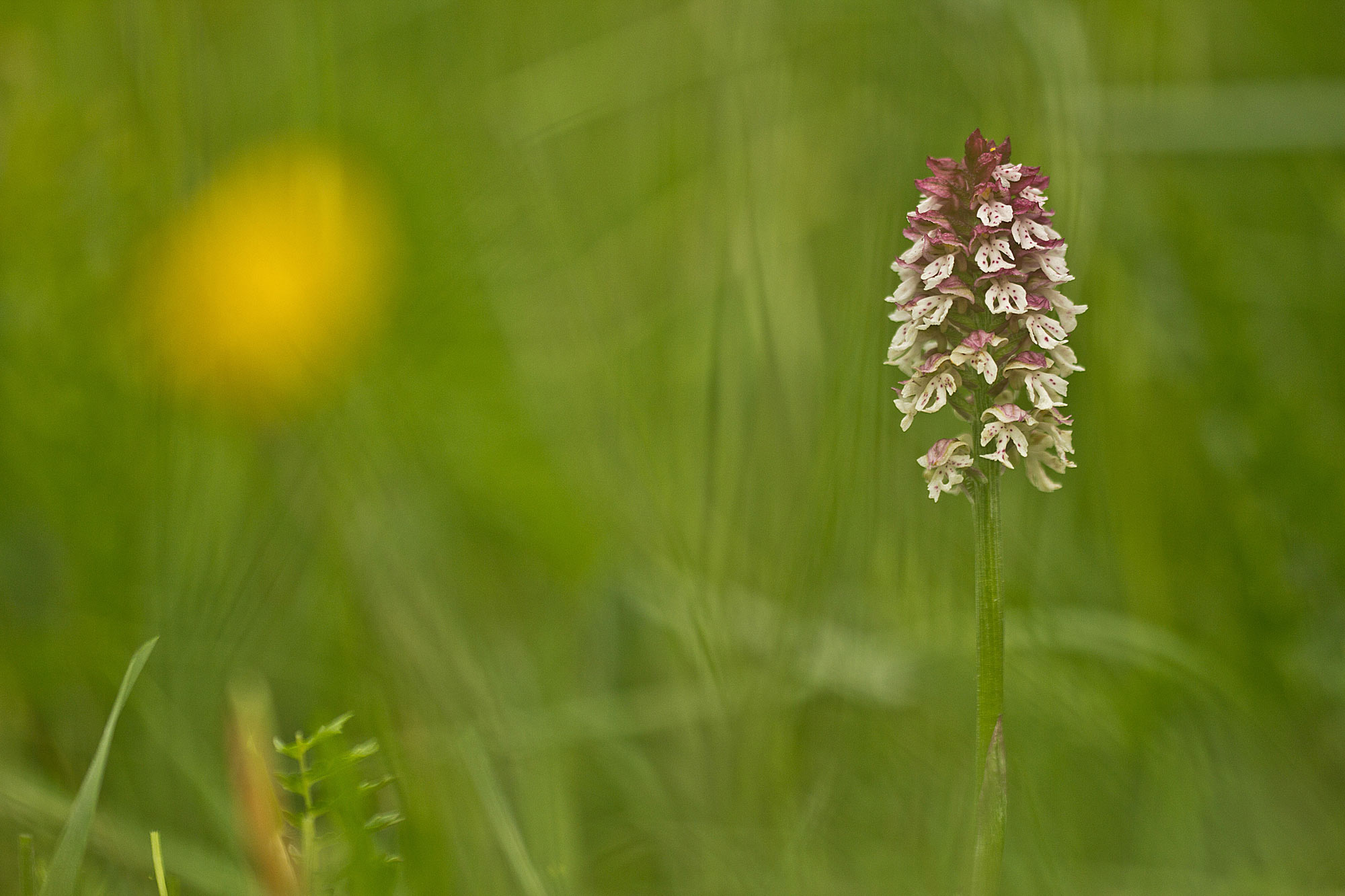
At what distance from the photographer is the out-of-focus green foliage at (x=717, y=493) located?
4.57 feet

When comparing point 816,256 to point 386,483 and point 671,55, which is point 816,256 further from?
point 386,483

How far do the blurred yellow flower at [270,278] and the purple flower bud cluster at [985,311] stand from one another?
977 mm

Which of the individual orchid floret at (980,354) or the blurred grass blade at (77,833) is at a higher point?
the individual orchid floret at (980,354)

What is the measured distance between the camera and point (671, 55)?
268 centimetres

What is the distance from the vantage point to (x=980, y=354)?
90 cm

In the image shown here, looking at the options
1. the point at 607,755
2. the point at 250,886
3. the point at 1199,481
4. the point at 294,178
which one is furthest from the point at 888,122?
the point at 250,886

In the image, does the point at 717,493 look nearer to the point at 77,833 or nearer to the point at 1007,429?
the point at 1007,429

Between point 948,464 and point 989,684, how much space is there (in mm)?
194

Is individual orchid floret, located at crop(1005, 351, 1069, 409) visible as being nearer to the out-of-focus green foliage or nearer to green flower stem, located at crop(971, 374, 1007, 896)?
green flower stem, located at crop(971, 374, 1007, 896)

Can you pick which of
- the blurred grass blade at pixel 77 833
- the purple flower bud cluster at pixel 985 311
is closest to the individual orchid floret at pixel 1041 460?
the purple flower bud cluster at pixel 985 311

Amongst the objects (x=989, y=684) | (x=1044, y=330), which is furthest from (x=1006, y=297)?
(x=989, y=684)

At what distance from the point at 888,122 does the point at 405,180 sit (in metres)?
1.31

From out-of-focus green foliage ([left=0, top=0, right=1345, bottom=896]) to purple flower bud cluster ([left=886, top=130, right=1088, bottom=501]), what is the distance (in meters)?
0.38

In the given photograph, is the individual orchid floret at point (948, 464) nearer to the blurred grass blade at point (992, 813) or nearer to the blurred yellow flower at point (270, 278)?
the blurred grass blade at point (992, 813)
